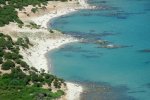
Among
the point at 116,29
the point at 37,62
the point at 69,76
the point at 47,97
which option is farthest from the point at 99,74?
the point at 116,29

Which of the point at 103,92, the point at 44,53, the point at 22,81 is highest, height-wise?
the point at 44,53

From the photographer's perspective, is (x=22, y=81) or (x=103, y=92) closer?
(x=22, y=81)

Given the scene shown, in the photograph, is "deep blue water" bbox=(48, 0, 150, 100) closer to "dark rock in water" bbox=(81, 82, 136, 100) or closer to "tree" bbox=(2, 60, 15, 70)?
"dark rock in water" bbox=(81, 82, 136, 100)

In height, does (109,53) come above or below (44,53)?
below

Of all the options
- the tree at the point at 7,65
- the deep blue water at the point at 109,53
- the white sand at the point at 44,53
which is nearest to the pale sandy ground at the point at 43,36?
the white sand at the point at 44,53

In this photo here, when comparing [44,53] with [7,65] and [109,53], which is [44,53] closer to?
[109,53]

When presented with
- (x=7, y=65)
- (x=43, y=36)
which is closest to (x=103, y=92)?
(x=7, y=65)

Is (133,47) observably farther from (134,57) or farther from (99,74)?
(99,74)
